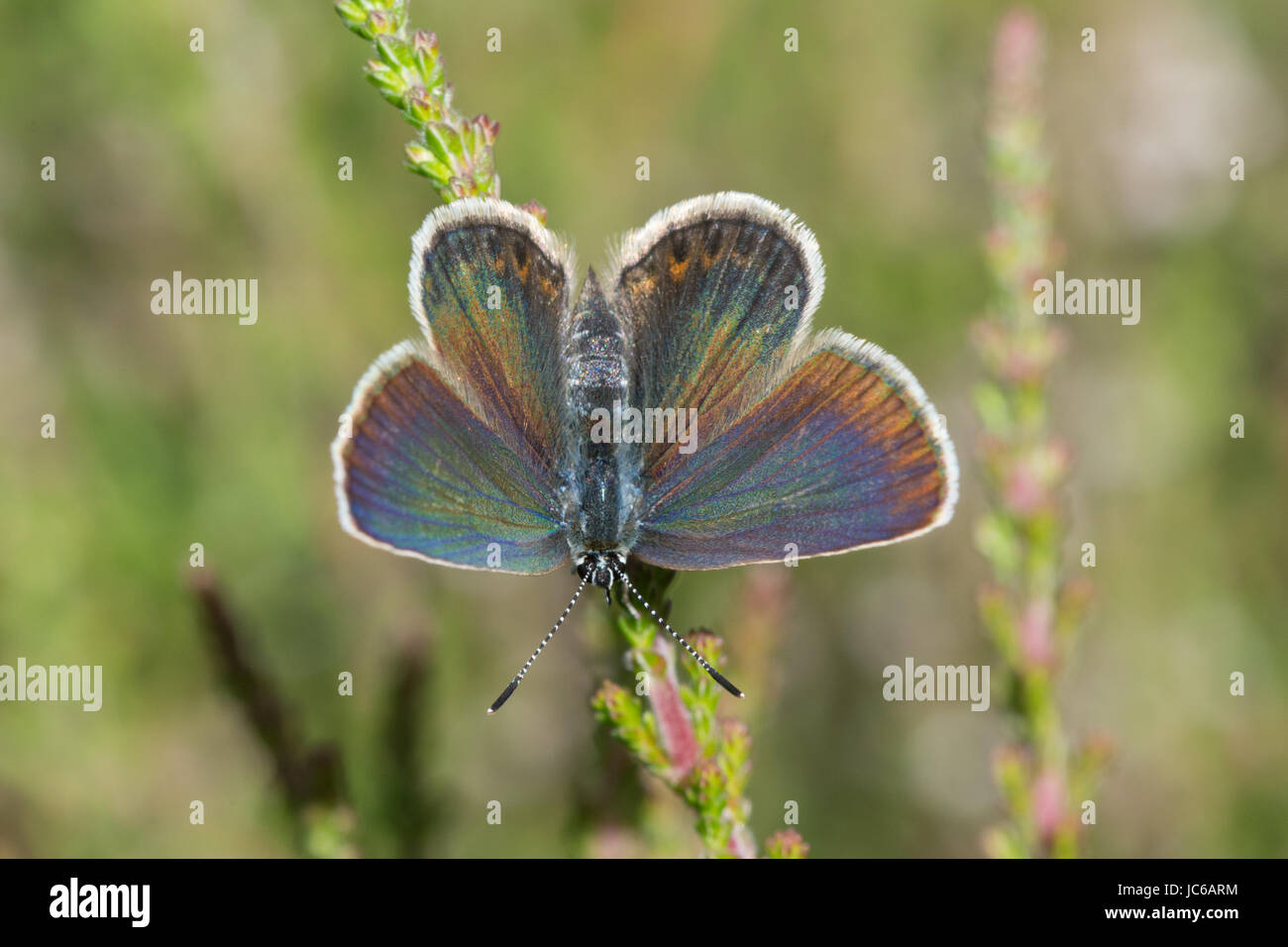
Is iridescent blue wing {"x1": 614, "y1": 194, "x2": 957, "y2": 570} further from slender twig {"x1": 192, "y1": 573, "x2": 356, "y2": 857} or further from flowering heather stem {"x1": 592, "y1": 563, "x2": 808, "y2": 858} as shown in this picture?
slender twig {"x1": 192, "y1": 573, "x2": 356, "y2": 857}

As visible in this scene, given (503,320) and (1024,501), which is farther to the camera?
(503,320)

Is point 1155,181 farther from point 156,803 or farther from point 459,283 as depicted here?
point 156,803

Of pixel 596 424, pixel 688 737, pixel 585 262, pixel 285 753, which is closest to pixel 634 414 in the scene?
pixel 596 424

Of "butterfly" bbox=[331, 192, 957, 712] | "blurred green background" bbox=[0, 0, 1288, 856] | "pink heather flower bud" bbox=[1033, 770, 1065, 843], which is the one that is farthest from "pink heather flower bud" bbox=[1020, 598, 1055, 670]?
"blurred green background" bbox=[0, 0, 1288, 856]

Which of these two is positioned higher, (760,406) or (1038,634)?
(760,406)

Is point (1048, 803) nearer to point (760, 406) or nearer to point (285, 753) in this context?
point (760, 406)

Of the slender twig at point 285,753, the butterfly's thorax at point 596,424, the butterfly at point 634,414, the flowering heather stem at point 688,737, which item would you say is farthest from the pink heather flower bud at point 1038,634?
the slender twig at point 285,753

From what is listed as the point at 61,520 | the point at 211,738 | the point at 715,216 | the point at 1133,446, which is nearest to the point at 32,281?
the point at 61,520
